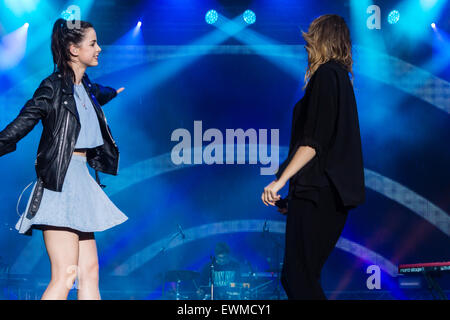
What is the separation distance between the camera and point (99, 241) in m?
9.23

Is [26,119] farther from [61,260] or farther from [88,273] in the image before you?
[88,273]

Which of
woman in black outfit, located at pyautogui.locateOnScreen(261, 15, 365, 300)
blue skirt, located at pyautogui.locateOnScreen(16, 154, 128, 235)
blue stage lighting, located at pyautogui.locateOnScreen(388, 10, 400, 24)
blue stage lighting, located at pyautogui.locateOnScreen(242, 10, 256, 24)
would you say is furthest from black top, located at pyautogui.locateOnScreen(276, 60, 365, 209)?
blue stage lighting, located at pyautogui.locateOnScreen(242, 10, 256, 24)

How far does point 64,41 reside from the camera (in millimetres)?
3111

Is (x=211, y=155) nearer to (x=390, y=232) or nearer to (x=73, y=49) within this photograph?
(x=390, y=232)

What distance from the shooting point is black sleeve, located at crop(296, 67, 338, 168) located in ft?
7.75

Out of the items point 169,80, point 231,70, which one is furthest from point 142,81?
point 231,70

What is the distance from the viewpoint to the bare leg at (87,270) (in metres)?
2.97

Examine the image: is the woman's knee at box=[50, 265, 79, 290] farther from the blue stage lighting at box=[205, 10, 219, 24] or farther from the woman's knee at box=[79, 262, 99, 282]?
the blue stage lighting at box=[205, 10, 219, 24]

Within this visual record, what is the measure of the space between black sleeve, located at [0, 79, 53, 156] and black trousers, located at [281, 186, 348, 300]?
147 centimetres

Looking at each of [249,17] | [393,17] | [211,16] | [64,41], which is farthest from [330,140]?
[211,16]

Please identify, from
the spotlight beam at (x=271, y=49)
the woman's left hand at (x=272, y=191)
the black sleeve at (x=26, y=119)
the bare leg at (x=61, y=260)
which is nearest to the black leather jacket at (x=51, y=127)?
the black sleeve at (x=26, y=119)

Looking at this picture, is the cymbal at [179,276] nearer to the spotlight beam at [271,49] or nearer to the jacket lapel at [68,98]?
the spotlight beam at [271,49]

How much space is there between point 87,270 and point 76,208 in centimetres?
39

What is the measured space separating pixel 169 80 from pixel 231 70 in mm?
1082
